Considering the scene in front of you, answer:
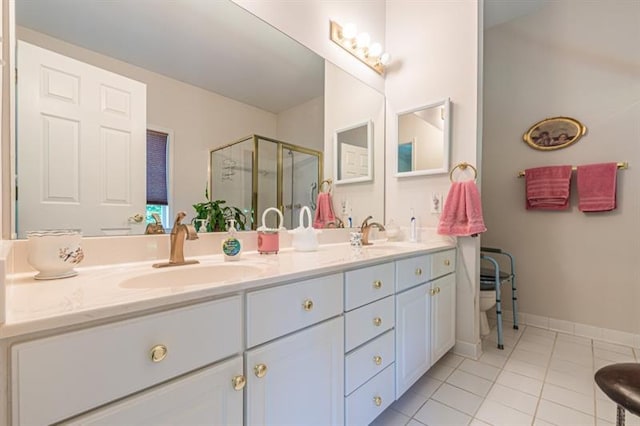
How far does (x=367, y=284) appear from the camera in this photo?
1.18 meters

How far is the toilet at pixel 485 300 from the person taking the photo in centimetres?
216

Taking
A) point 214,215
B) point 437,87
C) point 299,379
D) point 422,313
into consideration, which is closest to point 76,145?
point 214,215

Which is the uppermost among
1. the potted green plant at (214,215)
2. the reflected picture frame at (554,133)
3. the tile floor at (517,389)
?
the reflected picture frame at (554,133)

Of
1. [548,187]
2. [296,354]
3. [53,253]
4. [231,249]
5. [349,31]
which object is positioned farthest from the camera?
[548,187]

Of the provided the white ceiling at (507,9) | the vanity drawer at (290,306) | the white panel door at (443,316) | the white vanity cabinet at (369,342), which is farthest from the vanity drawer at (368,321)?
the white ceiling at (507,9)

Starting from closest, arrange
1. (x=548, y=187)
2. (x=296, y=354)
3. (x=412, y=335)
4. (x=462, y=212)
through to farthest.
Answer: (x=296, y=354) < (x=412, y=335) < (x=462, y=212) < (x=548, y=187)

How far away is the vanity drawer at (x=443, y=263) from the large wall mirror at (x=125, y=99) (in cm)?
122

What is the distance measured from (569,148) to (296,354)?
2738 millimetres

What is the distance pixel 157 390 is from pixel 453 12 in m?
2.63

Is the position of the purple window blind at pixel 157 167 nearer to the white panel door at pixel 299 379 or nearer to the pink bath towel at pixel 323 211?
the white panel door at pixel 299 379

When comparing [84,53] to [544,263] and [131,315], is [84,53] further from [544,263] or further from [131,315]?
[544,263]

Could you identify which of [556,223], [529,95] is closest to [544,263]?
[556,223]

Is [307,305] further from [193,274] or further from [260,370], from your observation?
[193,274]

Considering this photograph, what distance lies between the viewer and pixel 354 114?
2.12 metres
